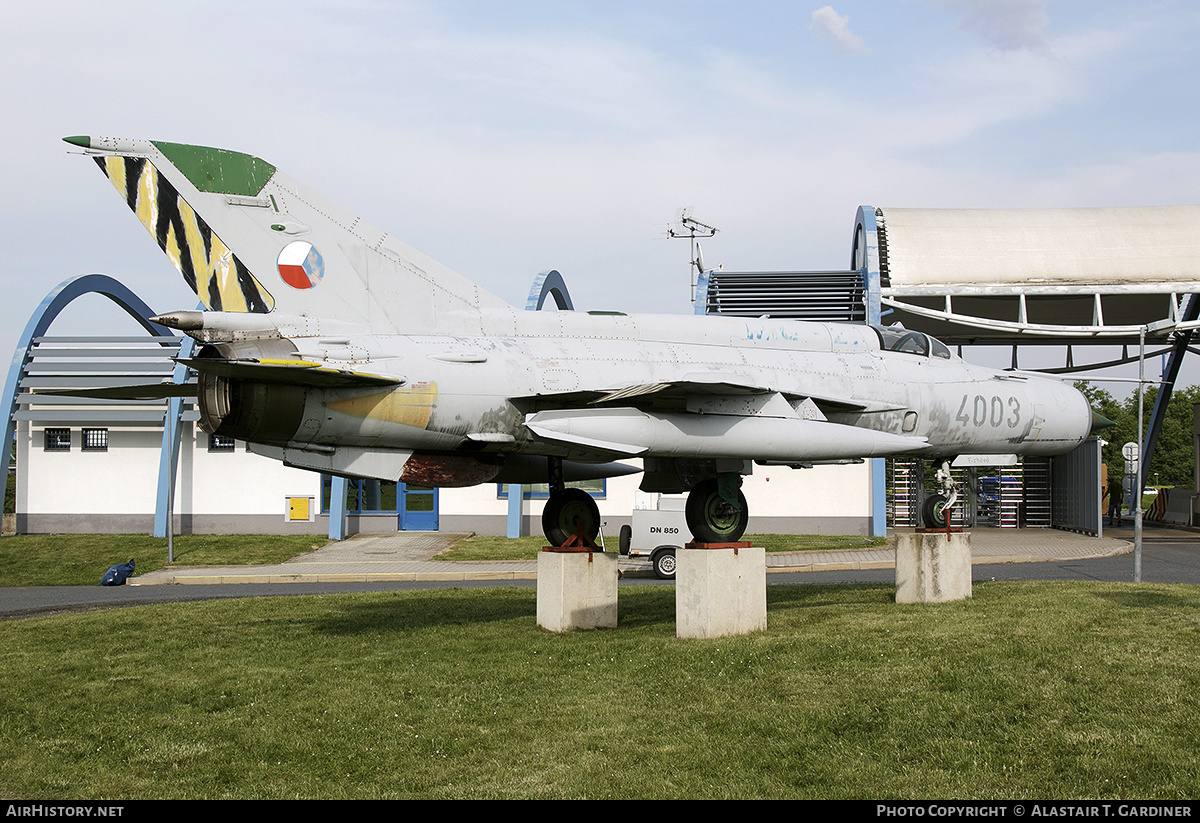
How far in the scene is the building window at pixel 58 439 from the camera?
32312 millimetres

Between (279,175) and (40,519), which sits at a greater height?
(279,175)

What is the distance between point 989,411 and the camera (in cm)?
1443

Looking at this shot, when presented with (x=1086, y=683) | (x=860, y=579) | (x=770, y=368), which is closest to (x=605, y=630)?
(x=770, y=368)

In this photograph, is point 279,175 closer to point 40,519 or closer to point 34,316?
point 34,316

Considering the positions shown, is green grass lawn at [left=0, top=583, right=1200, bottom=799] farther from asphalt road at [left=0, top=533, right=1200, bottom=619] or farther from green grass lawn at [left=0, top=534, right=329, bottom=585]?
green grass lawn at [left=0, top=534, right=329, bottom=585]

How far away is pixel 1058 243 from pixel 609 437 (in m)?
28.4

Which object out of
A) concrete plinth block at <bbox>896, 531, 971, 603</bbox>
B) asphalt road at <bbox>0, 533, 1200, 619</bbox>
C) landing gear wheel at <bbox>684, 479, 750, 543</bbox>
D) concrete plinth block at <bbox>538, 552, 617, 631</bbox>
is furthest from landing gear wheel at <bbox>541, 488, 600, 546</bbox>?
asphalt road at <bbox>0, 533, 1200, 619</bbox>

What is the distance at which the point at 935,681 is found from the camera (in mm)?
8641

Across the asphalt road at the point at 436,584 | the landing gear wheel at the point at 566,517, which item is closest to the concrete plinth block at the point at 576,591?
the landing gear wheel at the point at 566,517

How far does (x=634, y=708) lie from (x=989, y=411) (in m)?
8.38

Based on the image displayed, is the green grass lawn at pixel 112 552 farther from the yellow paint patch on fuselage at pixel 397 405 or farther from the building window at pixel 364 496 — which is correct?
the yellow paint patch on fuselage at pixel 397 405

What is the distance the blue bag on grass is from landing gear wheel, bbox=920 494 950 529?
1926cm

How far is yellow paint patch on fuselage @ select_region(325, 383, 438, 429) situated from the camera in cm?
1068

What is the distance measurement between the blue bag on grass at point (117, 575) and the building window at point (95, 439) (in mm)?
9278
